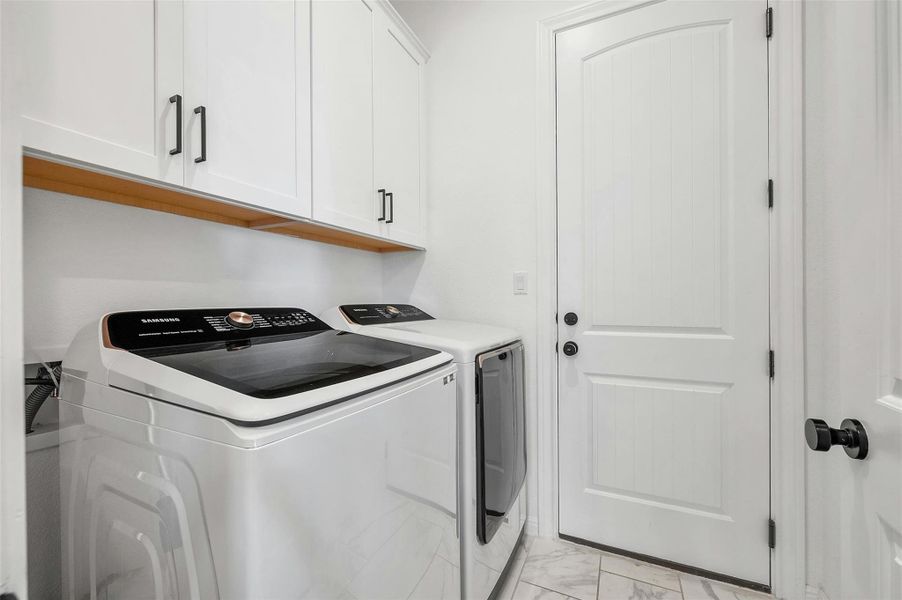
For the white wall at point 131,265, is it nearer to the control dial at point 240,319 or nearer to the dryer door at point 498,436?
the control dial at point 240,319

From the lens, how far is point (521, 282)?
1.91 metres

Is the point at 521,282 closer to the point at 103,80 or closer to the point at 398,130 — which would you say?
the point at 398,130

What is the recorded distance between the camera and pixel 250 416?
565mm

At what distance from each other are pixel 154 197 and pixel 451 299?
1.34 meters

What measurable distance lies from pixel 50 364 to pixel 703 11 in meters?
2.55

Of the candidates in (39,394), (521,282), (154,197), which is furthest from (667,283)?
(39,394)

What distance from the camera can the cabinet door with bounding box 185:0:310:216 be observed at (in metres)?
0.96

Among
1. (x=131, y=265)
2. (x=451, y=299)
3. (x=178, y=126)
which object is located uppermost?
(x=178, y=126)

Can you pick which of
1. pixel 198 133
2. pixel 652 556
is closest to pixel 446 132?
pixel 198 133

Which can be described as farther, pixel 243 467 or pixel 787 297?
pixel 787 297

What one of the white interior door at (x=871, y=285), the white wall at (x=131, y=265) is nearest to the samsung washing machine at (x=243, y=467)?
the white wall at (x=131, y=265)

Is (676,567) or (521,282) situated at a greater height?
(521,282)

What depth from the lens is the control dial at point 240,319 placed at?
3.69 feet

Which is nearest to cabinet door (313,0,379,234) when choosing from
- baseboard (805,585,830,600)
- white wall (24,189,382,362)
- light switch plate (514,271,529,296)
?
white wall (24,189,382,362)
